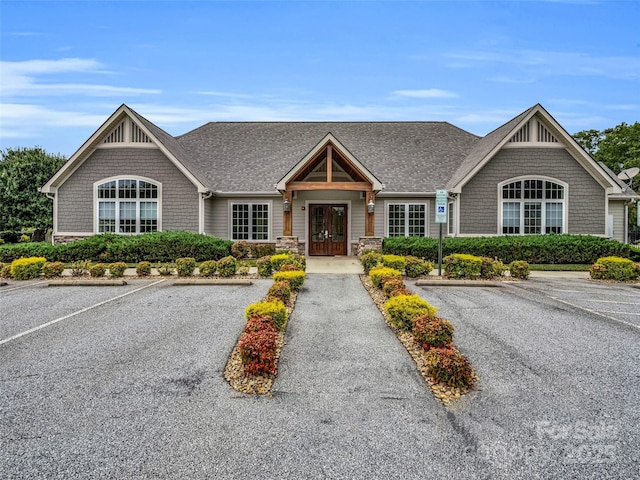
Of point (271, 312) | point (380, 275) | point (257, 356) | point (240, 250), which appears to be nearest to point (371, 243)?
point (240, 250)

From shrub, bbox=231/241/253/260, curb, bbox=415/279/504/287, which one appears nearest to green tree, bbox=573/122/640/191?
curb, bbox=415/279/504/287

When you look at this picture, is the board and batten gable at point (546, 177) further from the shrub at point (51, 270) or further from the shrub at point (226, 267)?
the shrub at point (51, 270)

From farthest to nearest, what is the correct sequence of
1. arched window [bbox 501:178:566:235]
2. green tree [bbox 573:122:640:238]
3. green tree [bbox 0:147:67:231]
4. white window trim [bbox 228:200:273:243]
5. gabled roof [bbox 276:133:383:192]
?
green tree [bbox 573:122:640:238] < green tree [bbox 0:147:67:231] < white window trim [bbox 228:200:273:243] < arched window [bbox 501:178:566:235] < gabled roof [bbox 276:133:383:192]

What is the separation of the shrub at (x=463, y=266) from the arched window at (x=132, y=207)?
1296cm

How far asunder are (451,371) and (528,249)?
12822 mm

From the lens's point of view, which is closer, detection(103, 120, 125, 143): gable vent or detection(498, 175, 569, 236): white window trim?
detection(498, 175, 569, 236): white window trim

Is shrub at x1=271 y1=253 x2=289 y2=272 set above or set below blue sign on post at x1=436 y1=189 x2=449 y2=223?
below

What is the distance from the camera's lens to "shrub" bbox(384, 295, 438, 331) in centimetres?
616

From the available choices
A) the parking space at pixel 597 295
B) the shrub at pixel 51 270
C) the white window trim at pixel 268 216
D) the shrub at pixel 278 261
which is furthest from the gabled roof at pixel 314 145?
the parking space at pixel 597 295

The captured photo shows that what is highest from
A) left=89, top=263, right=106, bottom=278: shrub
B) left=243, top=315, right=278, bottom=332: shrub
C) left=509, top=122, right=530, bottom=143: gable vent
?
left=509, top=122, right=530, bottom=143: gable vent

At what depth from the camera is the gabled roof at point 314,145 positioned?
18891 millimetres

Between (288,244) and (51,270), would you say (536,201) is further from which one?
(51,270)

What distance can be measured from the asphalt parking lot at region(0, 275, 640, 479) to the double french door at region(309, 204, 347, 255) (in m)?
11.5

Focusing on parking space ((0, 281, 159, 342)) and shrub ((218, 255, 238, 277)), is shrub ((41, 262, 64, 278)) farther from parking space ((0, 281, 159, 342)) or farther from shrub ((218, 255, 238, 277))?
shrub ((218, 255, 238, 277))
